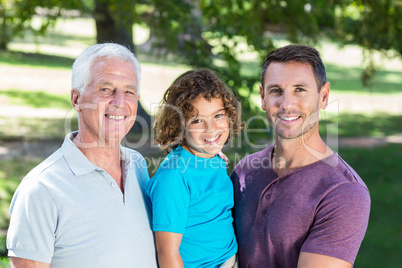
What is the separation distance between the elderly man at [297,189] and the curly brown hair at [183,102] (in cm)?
26

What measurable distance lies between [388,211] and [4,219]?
5.75 metres

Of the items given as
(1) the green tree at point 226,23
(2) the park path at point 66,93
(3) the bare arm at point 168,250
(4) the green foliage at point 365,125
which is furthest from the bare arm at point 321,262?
(4) the green foliage at point 365,125

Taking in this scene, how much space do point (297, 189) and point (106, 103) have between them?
41.8 inches

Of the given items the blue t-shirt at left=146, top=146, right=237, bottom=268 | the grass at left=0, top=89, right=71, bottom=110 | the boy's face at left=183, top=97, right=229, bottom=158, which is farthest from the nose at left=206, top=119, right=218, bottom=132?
the grass at left=0, top=89, right=71, bottom=110

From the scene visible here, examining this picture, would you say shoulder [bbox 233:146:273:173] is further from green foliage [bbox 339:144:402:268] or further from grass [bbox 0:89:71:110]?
grass [bbox 0:89:71:110]

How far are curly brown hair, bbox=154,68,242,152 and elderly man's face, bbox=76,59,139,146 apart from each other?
43 centimetres

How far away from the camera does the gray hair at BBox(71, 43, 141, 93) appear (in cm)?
247

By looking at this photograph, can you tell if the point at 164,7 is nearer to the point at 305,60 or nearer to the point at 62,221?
the point at 305,60

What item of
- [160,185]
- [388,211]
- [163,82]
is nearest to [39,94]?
[163,82]

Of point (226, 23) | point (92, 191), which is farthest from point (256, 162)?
point (226, 23)

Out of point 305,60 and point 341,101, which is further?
point 341,101

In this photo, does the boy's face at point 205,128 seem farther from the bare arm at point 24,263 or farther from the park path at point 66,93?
the park path at point 66,93

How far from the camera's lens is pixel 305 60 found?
8.79 feet

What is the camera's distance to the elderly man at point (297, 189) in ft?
7.59
